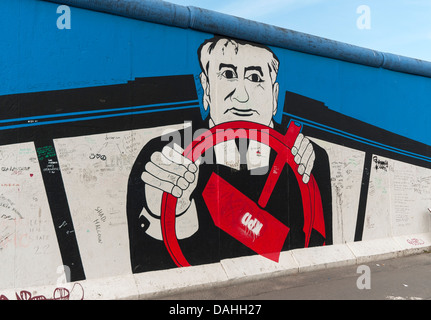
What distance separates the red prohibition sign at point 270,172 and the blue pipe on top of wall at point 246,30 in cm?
165

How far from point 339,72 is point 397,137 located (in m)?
2.32

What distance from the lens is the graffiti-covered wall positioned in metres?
4.99

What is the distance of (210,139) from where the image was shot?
21.1 ft

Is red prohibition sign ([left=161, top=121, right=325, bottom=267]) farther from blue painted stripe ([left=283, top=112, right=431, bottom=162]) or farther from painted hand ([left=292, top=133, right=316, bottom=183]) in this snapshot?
blue painted stripe ([left=283, top=112, right=431, bottom=162])

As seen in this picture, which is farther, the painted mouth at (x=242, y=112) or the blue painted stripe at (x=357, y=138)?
the blue painted stripe at (x=357, y=138)

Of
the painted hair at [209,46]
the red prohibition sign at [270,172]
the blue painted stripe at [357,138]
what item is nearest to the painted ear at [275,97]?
the blue painted stripe at [357,138]

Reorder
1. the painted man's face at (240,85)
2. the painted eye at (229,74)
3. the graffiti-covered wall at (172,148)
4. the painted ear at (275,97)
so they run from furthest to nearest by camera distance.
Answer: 1. the painted ear at (275,97)
2. the painted eye at (229,74)
3. the painted man's face at (240,85)
4. the graffiti-covered wall at (172,148)

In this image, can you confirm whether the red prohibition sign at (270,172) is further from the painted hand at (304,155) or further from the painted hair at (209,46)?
the painted hair at (209,46)

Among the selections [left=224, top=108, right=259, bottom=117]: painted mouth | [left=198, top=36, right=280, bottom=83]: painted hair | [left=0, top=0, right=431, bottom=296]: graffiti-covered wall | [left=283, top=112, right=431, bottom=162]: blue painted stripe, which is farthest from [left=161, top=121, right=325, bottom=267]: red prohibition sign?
[left=198, top=36, right=280, bottom=83]: painted hair

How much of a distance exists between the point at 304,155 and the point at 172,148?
2.92 metres

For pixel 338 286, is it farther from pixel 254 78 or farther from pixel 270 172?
pixel 254 78

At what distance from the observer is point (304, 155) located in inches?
295

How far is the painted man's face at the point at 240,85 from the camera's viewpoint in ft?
21.4

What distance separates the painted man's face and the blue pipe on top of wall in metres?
0.30
